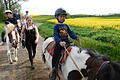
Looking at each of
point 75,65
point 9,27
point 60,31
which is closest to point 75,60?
point 75,65

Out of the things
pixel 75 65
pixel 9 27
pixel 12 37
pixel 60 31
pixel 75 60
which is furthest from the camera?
pixel 12 37

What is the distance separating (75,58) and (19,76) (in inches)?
129

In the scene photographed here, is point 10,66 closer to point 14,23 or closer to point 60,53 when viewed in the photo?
point 14,23

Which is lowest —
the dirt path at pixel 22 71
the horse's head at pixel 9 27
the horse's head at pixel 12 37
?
the dirt path at pixel 22 71

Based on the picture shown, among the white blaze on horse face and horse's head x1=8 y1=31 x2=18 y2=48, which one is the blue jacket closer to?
the white blaze on horse face

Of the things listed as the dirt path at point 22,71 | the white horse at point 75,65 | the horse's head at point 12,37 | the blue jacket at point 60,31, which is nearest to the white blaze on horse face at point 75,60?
the white horse at point 75,65

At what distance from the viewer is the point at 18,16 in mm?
12258

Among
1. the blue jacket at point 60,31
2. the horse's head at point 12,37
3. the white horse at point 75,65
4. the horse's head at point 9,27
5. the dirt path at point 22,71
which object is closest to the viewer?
the white horse at point 75,65

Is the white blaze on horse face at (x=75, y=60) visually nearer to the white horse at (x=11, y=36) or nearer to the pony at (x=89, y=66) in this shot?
the pony at (x=89, y=66)

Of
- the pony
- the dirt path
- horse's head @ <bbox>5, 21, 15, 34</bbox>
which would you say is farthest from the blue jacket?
horse's head @ <bbox>5, 21, 15, 34</bbox>

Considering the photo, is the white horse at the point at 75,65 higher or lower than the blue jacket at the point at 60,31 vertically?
lower

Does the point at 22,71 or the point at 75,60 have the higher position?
the point at 75,60

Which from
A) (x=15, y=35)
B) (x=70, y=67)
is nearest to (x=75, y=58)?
(x=70, y=67)

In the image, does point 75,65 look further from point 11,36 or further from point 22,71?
point 11,36
